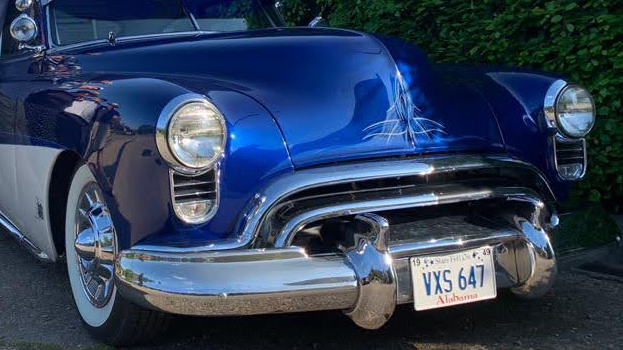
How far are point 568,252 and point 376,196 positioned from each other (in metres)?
0.90

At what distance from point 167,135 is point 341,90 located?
73 cm

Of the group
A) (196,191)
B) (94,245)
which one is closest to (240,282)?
(196,191)

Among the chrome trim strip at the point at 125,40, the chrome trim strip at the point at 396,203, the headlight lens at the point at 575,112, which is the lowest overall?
the chrome trim strip at the point at 396,203

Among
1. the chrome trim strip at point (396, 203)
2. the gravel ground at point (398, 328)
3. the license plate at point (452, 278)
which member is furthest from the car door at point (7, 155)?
the license plate at point (452, 278)

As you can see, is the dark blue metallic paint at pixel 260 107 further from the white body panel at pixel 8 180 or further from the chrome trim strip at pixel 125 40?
the white body panel at pixel 8 180

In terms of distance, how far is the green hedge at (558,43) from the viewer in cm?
433

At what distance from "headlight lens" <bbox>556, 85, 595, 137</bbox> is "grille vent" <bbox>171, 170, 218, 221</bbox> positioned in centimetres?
145

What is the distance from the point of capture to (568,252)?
3.19 meters

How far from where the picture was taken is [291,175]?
2750mm

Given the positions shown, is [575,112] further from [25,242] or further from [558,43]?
[25,242]

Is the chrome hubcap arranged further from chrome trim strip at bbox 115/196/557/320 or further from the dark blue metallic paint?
chrome trim strip at bbox 115/196/557/320

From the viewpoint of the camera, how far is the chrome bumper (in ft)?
8.45

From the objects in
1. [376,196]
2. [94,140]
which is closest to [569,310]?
[376,196]

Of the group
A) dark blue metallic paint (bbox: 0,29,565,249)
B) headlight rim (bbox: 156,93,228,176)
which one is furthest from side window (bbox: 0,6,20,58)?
headlight rim (bbox: 156,93,228,176)
